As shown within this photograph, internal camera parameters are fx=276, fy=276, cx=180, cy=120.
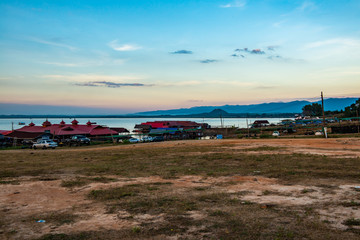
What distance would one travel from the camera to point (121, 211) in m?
9.01

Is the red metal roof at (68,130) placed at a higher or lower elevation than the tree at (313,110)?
lower

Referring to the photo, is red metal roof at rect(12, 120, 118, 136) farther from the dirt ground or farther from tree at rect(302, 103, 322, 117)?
tree at rect(302, 103, 322, 117)

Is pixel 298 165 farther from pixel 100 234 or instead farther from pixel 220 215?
pixel 100 234

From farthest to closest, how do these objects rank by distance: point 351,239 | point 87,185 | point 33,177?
point 33,177, point 87,185, point 351,239

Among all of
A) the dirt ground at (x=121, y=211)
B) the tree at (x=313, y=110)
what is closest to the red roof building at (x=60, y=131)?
the dirt ground at (x=121, y=211)

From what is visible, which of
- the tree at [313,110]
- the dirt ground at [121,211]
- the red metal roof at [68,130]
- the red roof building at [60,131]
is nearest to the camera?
the dirt ground at [121,211]

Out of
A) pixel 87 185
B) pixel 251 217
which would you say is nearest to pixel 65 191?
pixel 87 185

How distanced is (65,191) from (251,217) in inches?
318

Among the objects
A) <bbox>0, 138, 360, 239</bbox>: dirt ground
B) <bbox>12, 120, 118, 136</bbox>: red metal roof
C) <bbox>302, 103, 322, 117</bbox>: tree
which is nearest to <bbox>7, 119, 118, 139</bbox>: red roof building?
<bbox>12, 120, 118, 136</bbox>: red metal roof

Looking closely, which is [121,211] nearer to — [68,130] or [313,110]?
[68,130]

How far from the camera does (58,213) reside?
892 cm

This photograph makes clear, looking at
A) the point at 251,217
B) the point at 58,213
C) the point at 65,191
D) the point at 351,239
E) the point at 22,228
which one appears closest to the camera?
the point at 351,239

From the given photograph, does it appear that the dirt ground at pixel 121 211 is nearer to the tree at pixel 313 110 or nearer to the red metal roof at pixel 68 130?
the red metal roof at pixel 68 130

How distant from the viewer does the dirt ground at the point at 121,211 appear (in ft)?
25.5
